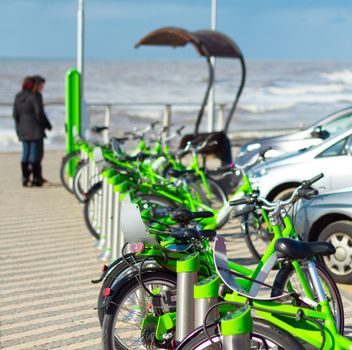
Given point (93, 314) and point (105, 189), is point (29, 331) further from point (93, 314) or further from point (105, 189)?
point (105, 189)

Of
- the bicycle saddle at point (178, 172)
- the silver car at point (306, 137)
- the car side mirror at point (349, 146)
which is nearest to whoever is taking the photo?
the car side mirror at point (349, 146)

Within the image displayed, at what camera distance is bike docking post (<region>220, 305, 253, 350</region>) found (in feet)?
11.7

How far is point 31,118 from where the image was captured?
13156 millimetres

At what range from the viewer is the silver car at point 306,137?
12.2 m

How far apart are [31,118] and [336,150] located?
5.68 meters

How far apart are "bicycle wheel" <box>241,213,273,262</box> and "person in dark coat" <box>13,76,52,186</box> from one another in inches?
222

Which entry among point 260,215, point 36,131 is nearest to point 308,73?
point 36,131

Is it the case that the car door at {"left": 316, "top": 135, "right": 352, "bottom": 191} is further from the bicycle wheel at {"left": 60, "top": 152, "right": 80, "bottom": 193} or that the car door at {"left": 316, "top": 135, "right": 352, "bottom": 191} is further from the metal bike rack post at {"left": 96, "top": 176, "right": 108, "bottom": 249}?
the bicycle wheel at {"left": 60, "top": 152, "right": 80, "bottom": 193}

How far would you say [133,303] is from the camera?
16.2ft

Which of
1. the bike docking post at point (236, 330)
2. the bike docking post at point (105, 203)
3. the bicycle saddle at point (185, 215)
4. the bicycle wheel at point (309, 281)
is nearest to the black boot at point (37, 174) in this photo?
the bike docking post at point (105, 203)

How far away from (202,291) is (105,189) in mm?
4179

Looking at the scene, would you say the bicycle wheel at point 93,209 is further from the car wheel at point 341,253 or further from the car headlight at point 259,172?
the car wheel at point 341,253

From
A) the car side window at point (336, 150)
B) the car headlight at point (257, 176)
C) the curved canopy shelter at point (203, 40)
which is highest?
the curved canopy shelter at point (203, 40)

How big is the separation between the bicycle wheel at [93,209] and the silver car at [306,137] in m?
3.35
